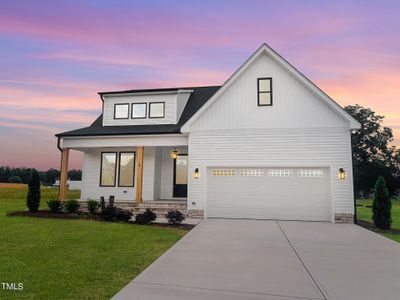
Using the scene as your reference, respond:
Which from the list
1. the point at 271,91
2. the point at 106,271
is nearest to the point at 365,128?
the point at 271,91

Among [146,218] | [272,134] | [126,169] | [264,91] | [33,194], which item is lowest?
[146,218]

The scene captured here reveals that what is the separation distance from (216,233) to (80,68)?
548 inches

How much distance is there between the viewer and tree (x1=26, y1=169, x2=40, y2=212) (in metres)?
13.4

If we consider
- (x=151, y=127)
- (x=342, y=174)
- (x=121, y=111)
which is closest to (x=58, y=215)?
(x=151, y=127)

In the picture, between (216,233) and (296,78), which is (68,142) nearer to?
(216,233)

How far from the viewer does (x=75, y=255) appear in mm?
6195

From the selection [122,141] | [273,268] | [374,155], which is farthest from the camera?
[374,155]

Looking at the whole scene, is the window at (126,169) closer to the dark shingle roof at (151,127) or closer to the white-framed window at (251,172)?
the dark shingle roof at (151,127)

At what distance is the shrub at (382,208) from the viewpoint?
1124 cm

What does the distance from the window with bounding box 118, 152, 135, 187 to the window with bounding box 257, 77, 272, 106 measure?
26.9 ft

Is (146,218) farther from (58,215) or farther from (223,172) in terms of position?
(58,215)

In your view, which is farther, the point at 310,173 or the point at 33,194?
the point at 33,194

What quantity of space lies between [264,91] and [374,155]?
27.4m

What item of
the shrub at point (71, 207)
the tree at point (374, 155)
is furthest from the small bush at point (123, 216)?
the tree at point (374, 155)
